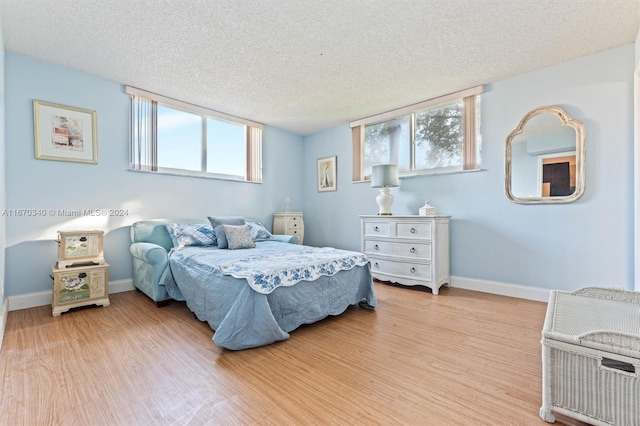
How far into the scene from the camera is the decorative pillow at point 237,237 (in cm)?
322

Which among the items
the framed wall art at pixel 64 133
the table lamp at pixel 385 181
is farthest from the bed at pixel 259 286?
the table lamp at pixel 385 181

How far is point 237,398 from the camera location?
1403 mm

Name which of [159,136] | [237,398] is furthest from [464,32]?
[159,136]

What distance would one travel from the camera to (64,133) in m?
2.98

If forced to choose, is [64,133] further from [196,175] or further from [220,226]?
[220,226]

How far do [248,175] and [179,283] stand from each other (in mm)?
2332

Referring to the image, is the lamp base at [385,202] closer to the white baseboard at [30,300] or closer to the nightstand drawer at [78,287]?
the nightstand drawer at [78,287]

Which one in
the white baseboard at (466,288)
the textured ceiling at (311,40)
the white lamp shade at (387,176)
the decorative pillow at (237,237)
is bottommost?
the white baseboard at (466,288)

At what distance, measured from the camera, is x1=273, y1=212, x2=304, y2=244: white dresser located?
4.69 metres

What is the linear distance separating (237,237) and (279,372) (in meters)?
1.89

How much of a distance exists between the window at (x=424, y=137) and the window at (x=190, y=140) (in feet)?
5.86

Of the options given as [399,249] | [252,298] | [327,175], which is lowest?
[252,298]

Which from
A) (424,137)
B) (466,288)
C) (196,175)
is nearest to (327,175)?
(424,137)

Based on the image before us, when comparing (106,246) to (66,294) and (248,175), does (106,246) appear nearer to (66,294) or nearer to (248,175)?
(66,294)
